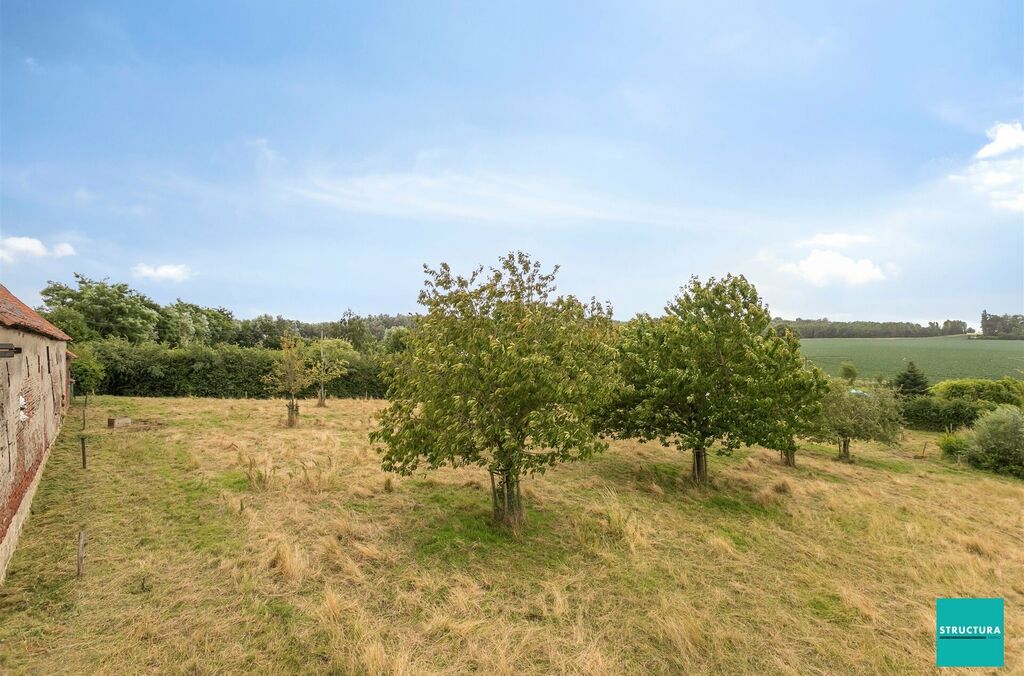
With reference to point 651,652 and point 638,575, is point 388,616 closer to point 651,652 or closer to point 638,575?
point 651,652

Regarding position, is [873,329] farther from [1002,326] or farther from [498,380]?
[498,380]

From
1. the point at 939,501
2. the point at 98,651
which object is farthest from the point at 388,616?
the point at 939,501

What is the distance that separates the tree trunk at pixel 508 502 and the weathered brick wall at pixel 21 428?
29.5ft

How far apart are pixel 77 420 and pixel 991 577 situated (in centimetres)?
3346

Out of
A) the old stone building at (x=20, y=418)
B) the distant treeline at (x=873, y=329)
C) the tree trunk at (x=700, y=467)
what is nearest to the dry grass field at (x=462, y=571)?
the old stone building at (x=20, y=418)

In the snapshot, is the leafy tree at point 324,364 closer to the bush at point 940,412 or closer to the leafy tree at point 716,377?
the leafy tree at point 716,377

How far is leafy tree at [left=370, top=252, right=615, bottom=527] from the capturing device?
9.48 meters

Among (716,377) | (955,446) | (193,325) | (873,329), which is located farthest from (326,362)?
(873,329)

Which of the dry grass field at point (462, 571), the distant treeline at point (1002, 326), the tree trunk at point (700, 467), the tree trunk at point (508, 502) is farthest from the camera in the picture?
the distant treeline at point (1002, 326)

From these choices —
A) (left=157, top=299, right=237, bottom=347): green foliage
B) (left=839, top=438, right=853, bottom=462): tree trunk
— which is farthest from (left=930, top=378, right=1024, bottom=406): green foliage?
(left=157, top=299, right=237, bottom=347): green foliage

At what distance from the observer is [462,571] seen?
348 inches

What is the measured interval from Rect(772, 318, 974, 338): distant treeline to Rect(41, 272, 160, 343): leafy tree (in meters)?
128

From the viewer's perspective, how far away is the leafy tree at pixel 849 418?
23.4m

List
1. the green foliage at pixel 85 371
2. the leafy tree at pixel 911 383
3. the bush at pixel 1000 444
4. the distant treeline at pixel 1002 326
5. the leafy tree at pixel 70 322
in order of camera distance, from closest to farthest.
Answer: the bush at pixel 1000 444 → the green foliage at pixel 85 371 → the leafy tree at pixel 70 322 → the leafy tree at pixel 911 383 → the distant treeline at pixel 1002 326
